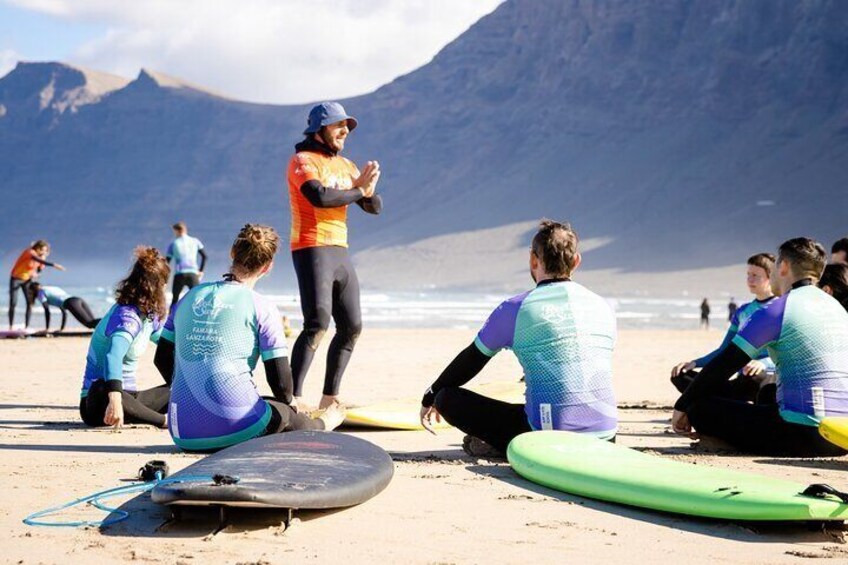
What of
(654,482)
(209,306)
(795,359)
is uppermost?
(209,306)

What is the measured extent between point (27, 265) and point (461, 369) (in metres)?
13.3

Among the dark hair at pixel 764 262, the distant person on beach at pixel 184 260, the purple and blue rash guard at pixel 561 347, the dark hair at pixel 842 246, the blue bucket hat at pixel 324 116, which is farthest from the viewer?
the distant person on beach at pixel 184 260

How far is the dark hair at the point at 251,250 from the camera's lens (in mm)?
5555

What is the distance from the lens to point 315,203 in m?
7.02

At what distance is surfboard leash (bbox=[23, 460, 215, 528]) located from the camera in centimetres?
423

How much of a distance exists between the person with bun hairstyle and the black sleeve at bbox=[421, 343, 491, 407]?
736 mm

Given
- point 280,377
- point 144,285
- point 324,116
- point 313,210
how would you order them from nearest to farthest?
point 280,377
point 144,285
point 313,210
point 324,116

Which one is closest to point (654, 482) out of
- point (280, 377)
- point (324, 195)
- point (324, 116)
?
point (280, 377)

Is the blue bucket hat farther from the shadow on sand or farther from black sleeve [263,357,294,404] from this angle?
the shadow on sand

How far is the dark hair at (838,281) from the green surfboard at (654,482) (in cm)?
267

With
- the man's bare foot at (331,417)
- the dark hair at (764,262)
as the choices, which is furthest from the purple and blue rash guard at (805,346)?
the man's bare foot at (331,417)

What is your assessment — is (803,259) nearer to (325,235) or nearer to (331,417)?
(331,417)

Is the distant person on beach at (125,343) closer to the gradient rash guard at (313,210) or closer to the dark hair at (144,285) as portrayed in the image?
the dark hair at (144,285)

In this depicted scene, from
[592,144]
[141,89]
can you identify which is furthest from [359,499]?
[141,89]
